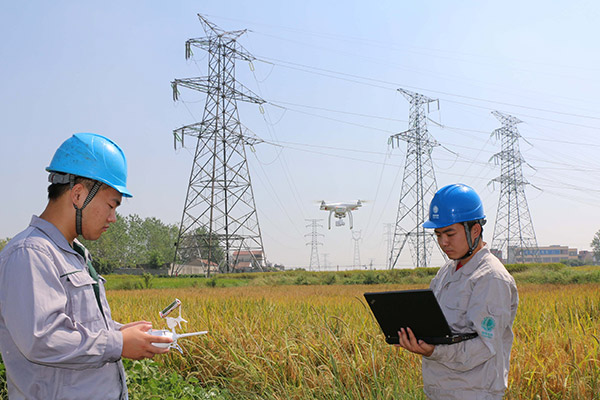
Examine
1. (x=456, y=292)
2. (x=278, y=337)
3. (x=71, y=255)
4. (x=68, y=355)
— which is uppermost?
(x=71, y=255)

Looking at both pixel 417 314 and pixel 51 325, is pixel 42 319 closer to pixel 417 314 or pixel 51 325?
pixel 51 325

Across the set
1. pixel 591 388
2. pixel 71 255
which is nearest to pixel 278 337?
pixel 591 388

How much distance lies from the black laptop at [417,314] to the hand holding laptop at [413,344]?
1.1 inches

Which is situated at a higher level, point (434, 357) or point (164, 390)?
point (434, 357)

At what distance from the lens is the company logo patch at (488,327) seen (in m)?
2.52

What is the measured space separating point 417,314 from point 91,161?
1.72m

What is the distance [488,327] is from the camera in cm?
253

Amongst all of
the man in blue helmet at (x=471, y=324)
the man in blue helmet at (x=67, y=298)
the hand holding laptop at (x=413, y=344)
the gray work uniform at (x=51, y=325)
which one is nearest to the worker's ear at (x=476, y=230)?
the man in blue helmet at (x=471, y=324)

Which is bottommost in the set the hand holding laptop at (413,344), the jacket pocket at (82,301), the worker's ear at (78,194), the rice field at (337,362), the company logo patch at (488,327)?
the rice field at (337,362)

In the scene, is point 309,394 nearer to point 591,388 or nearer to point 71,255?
point 591,388

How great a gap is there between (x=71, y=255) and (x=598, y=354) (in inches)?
172

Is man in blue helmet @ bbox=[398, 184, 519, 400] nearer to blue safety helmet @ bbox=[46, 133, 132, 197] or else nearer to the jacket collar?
the jacket collar

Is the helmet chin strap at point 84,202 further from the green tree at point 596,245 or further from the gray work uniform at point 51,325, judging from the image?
the green tree at point 596,245

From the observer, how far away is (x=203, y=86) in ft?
107
